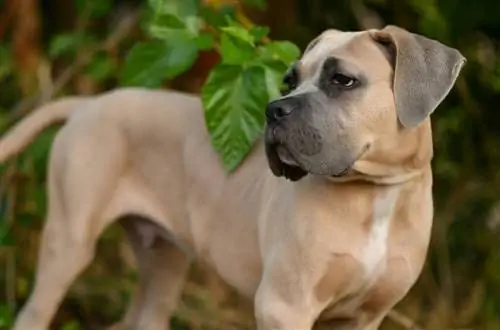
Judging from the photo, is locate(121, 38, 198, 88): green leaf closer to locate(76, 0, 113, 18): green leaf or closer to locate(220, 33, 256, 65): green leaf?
locate(220, 33, 256, 65): green leaf

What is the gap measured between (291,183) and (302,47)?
1527mm

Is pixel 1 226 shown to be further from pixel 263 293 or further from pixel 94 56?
pixel 263 293

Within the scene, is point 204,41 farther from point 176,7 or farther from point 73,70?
point 73,70

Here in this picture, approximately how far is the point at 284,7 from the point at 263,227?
155 cm

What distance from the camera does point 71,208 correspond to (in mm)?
3193

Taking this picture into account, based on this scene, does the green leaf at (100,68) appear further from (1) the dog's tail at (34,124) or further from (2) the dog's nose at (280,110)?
(2) the dog's nose at (280,110)

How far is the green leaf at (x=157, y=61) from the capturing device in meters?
3.18

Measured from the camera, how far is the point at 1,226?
3.84 m

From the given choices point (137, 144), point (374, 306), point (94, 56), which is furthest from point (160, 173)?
point (94, 56)

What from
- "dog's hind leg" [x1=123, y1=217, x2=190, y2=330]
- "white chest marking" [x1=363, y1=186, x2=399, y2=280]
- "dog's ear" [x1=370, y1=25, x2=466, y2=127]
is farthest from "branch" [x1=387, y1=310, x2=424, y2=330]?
"dog's ear" [x1=370, y1=25, x2=466, y2=127]

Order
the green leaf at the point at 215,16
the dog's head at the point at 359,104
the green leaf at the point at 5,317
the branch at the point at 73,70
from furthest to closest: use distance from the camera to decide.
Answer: the branch at the point at 73,70, the green leaf at the point at 5,317, the green leaf at the point at 215,16, the dog's head at the point at 359,104

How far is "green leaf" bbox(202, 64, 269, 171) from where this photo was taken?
9.98 ft

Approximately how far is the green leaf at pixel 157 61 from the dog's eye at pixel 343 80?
64 cm

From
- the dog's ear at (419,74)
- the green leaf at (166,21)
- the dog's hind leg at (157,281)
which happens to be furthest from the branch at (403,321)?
the dog's ear at (419,74)
